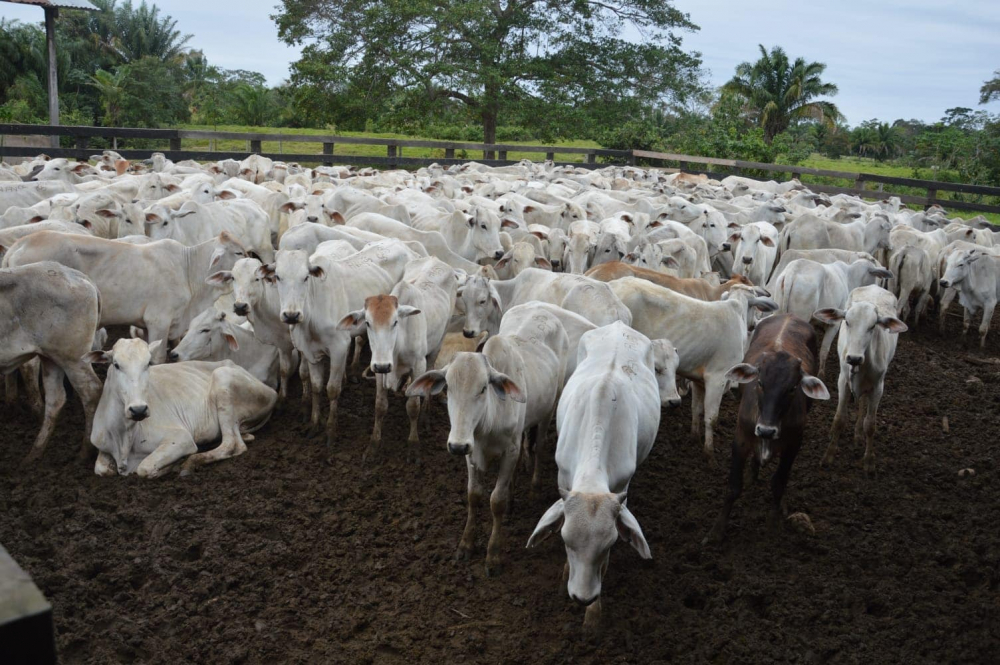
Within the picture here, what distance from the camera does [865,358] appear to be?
24.6 feet

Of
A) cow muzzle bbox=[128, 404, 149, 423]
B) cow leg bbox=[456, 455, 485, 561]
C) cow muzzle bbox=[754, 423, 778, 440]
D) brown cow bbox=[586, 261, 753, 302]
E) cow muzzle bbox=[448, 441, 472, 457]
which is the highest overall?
brown cow bbox=[586, 261, 753, 302]

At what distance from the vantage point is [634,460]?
5273 mm

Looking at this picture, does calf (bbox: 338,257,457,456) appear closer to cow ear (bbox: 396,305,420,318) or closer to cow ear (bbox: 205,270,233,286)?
cow ear (bbox: 396,305,420,318)

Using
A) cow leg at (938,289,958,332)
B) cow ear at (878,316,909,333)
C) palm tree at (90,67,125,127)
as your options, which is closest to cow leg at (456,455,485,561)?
cow ear at (878,316,909,333)

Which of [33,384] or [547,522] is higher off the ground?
[547,522]

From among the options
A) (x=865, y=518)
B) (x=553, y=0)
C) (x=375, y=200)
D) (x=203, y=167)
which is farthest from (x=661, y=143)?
(x=865, y=518)

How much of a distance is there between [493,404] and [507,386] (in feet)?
0.82

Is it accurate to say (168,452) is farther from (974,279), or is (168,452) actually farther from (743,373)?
(974,279)

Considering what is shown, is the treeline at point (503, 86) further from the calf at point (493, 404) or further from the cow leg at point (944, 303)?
the calf at point (493, 404)

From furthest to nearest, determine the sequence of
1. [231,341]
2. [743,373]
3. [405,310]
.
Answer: [231,341] < [405,310] < [743,373]

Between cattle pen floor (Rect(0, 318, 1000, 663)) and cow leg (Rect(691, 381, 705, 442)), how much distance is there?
0.28 metres

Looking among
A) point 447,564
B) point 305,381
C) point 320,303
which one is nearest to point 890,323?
point 447,564

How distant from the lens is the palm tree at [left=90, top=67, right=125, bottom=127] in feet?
126

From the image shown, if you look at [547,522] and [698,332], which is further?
Result: [698,332]
